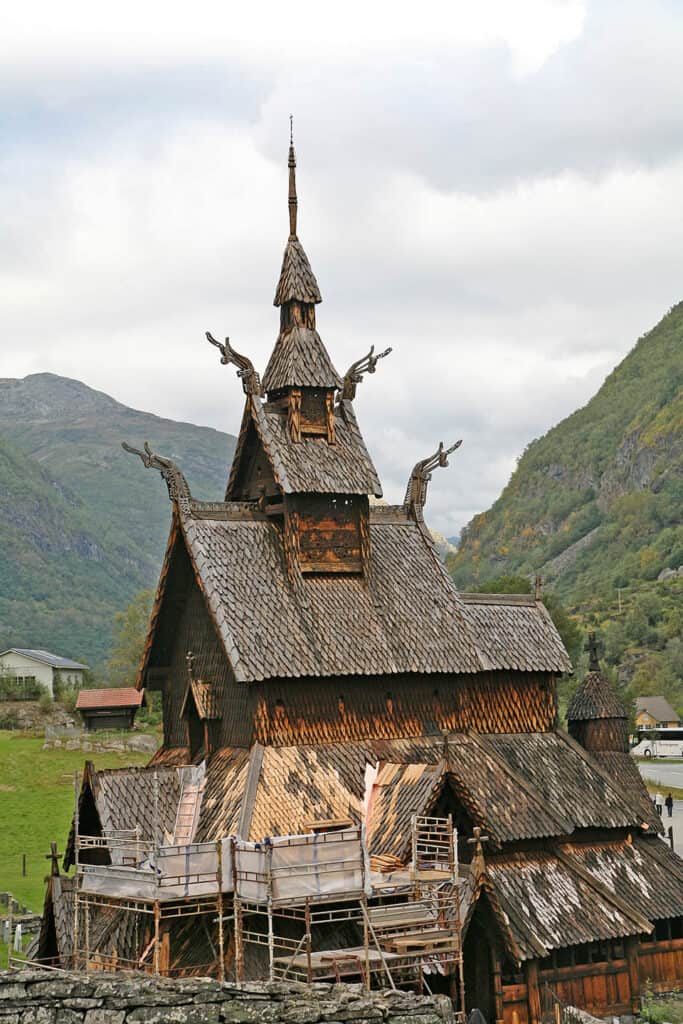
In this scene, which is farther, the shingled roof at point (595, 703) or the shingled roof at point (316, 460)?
the shingled roof at point (595, 703)

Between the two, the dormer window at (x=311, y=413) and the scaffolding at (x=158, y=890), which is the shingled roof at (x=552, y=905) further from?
the dormer window at (x=311, y=413)

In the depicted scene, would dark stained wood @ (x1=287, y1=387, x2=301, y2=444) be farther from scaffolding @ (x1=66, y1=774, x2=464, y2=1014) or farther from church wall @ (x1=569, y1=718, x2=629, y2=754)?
church wall @ (x1=569, y1=718, x2=629, y2=754)

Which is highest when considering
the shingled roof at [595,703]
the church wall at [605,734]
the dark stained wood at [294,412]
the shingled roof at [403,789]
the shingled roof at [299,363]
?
the shingled roof at [299,363]

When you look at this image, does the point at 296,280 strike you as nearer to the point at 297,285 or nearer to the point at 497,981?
the point at 297,285

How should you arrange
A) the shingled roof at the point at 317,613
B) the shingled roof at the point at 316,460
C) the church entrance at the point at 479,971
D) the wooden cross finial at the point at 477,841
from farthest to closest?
the shingled roof at the point at 316,460 < the shingled roof at the point at 317,613 < the church entrance at the point at 479,971 < the wooden cross finial at the point at 477,841

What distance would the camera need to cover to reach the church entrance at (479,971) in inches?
1145

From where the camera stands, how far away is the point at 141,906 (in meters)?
28.6

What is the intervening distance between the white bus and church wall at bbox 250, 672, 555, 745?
88429mm

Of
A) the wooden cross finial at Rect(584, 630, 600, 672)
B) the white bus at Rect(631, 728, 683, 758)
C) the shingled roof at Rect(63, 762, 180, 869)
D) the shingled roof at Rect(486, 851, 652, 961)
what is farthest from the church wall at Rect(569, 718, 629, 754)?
the white bus at Rect(631, 728, 683, 758)

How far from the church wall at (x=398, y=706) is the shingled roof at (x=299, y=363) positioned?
7811 mm

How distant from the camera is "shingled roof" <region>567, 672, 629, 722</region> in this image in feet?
123

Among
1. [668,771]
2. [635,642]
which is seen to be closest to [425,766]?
[668,771]

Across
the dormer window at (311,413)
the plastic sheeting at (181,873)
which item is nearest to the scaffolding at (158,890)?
the plastic sheeting at (181,873)

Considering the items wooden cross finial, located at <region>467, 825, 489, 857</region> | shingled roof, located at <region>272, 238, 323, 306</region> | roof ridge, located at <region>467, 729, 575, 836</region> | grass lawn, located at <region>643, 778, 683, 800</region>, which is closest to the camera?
wooden cross finial, located at <region>467, 825, 489, 857</region>
